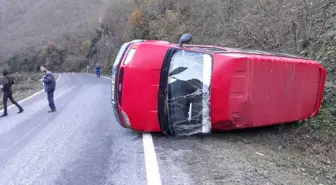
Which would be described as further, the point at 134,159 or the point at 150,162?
the point at 134,159

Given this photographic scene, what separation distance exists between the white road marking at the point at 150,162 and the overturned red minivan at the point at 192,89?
0.28 meters

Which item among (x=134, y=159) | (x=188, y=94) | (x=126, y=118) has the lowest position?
(x=134, y=159)

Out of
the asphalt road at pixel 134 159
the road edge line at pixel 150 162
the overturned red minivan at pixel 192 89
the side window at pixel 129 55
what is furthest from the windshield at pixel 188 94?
the side window at pixel 129 55

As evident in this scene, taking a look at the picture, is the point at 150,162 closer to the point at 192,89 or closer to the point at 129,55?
the point at 192,89

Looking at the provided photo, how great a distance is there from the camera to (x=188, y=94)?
5.66 m

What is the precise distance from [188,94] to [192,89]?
11 cm

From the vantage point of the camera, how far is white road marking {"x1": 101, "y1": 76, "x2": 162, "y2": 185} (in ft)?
12.9

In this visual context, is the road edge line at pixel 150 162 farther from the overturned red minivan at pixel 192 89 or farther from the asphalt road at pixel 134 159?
the overturned red minivan at pixel 192 89

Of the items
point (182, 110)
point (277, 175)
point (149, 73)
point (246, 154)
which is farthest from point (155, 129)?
point (277, 175)

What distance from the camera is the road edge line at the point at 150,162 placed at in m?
3.93

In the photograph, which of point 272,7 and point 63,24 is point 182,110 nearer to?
point 272,7

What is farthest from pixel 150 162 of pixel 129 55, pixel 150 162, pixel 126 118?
pixel 129 55

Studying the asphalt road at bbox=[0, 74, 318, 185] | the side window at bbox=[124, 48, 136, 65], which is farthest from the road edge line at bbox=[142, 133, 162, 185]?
the side window at bbox=[124, 48, 136, 65]

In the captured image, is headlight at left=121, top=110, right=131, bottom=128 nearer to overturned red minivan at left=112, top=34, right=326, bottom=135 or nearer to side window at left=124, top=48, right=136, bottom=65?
overturned red minivan at left=112, top=34, right=326, bottom=135
